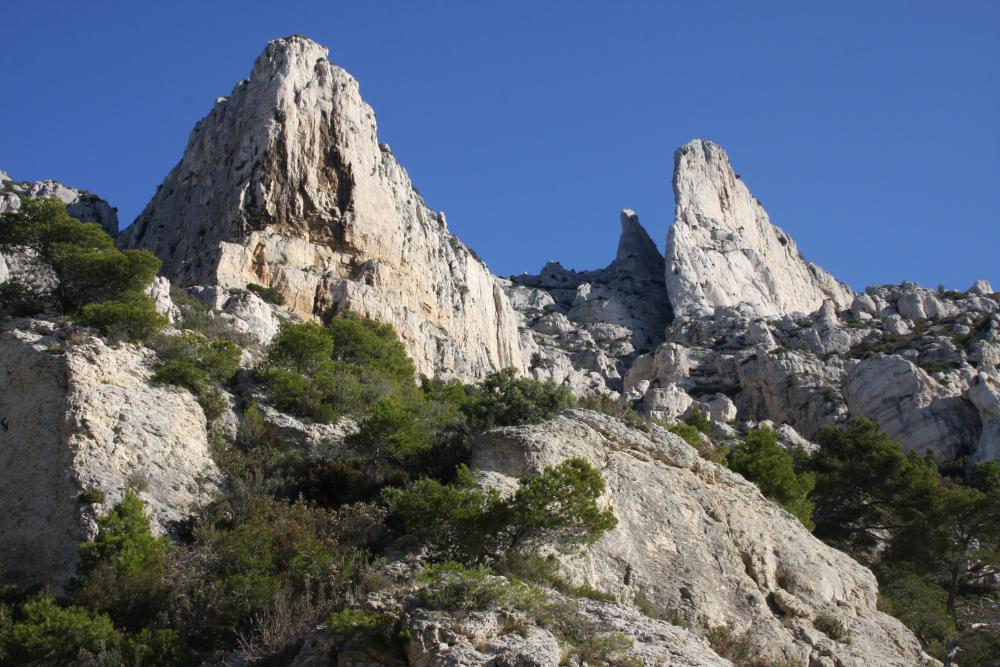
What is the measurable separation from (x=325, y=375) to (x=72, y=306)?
7.19 meters

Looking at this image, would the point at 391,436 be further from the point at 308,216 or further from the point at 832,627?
the point at 308,216

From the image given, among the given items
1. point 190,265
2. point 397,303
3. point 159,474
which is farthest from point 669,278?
point 159,474

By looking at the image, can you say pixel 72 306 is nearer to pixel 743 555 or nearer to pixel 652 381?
pixel 743 555

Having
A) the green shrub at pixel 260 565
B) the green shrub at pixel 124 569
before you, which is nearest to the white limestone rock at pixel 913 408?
the green shrub at pixel 260 565

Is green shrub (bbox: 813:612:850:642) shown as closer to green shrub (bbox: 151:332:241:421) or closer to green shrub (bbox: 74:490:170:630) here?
green shrub (bbox: 74:490:170:630)

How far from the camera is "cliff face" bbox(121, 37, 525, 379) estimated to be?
43.7m

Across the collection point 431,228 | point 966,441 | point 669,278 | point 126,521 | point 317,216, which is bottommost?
point 126,521

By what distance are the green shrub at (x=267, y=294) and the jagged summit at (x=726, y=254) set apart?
155 ft

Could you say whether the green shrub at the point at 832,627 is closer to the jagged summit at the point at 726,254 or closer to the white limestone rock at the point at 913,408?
the white limestone rock at the point at 913,408

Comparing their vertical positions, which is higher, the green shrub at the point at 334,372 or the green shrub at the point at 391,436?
the green shrub at the point at 334,372

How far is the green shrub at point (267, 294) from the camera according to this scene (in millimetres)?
40312

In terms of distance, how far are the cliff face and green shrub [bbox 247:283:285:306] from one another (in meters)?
0.62

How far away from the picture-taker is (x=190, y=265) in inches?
1679

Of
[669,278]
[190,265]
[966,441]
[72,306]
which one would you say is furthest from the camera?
[669,278]
